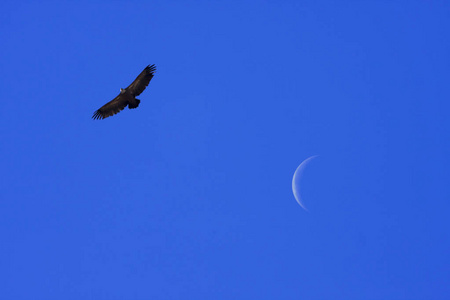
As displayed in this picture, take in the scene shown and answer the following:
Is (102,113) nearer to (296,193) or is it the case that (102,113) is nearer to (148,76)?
(148,76)

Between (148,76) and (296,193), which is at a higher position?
(296,193)

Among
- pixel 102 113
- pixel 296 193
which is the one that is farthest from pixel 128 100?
pixel 296 193

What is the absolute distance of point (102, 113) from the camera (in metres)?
26.4

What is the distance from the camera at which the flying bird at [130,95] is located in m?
25.1

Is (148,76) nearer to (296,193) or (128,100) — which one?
(128,100)

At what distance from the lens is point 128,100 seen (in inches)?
1016

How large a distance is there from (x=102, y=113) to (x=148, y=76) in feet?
10.5

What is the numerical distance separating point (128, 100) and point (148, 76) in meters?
1.64

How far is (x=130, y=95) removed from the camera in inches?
1006

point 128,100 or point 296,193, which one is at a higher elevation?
point 296,193

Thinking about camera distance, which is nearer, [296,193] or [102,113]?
[102,113]

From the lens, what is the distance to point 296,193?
39031 millimetres

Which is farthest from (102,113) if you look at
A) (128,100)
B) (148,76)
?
(148,76)

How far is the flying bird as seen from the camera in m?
25.1
